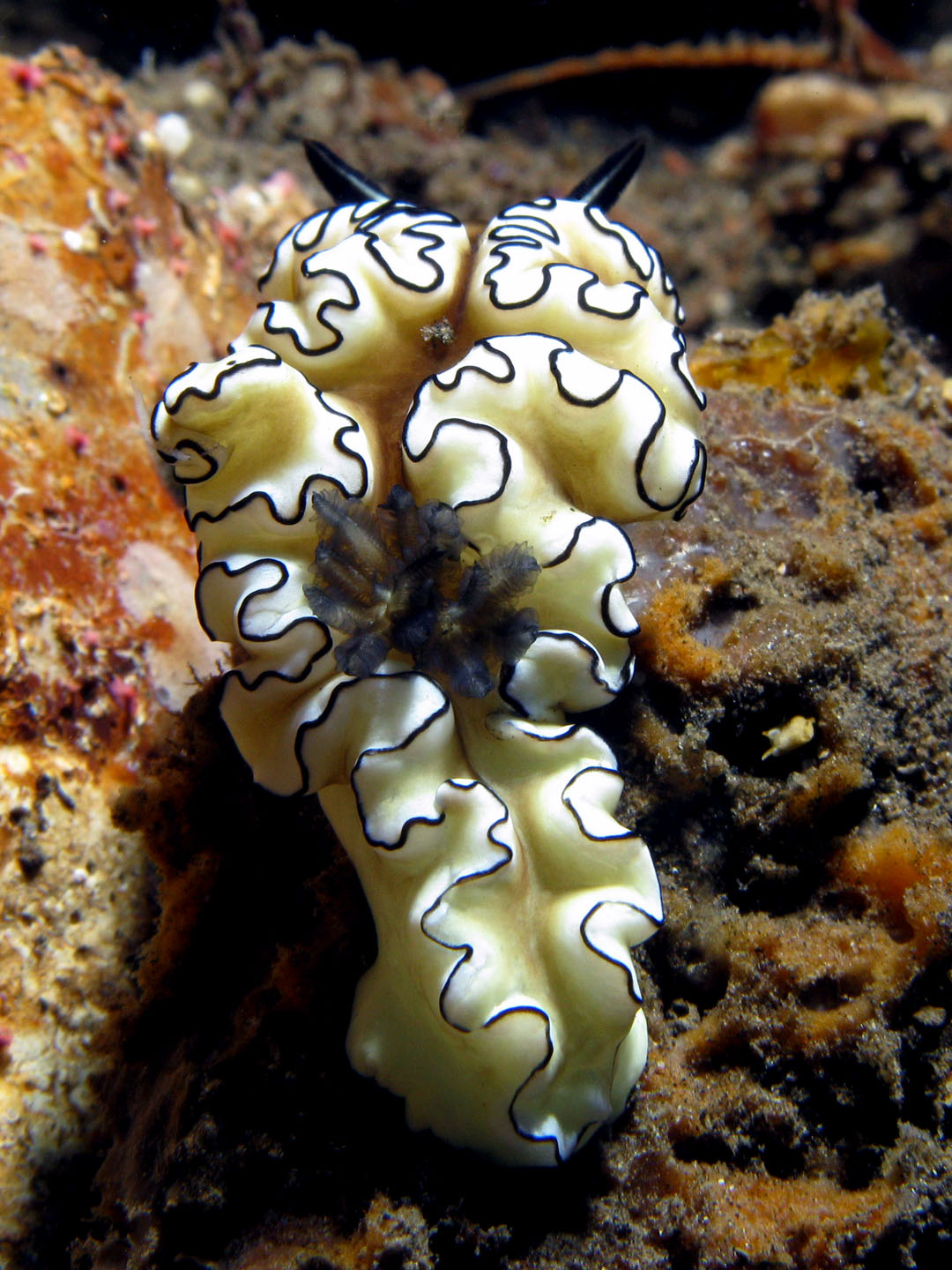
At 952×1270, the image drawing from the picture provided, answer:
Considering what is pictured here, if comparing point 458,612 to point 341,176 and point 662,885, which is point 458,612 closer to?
point 662,885

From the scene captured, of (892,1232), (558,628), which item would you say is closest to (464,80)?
(558,628)

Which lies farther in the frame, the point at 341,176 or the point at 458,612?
the point at 341,176

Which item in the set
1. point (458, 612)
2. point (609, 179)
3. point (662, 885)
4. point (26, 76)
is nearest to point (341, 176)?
point (609, 179)

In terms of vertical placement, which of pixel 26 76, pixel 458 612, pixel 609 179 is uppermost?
pixel 609 179

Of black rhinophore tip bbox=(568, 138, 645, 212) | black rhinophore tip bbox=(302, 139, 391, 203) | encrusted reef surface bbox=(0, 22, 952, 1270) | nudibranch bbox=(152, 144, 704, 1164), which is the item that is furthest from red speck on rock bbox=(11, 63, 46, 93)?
black rhinophore tip bbox=(568, 138, 645, 212)

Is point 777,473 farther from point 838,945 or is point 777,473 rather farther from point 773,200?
point 773,200

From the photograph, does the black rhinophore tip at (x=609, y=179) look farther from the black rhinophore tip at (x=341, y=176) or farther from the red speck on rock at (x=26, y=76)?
the red speck on rock at (x=26, y=76)
